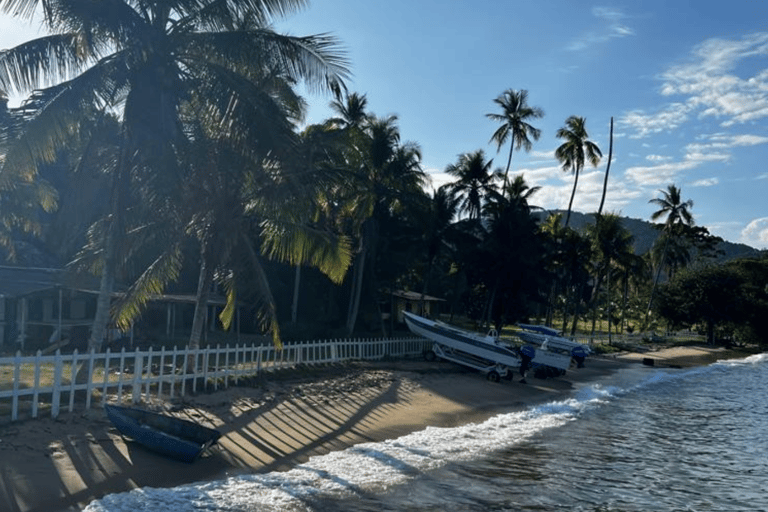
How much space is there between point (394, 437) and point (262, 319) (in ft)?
15.9

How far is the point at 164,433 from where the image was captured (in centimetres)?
1124

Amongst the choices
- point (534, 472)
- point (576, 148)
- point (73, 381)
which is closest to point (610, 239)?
point (576, 148)

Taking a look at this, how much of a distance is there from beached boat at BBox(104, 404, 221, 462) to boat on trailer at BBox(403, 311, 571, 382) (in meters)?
17.1

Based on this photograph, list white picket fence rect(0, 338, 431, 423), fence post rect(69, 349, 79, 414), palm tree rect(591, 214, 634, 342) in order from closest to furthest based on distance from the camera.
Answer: white picket fence rect(0, 338, 431, 423), fence post rect(69, 349, 79, 414), palm tree rect(591, 214, 634, 342)

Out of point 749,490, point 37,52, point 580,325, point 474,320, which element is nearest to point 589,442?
point 749,490

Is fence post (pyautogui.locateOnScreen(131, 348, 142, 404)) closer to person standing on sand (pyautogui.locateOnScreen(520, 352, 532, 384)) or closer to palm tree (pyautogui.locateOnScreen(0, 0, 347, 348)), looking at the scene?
palm tree (pyautogui.locateOnScreen(0, 0, 347, 348))

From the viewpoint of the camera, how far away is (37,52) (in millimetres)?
14469

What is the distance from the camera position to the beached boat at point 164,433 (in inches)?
436

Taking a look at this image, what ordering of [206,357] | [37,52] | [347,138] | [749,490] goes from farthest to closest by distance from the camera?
[347,138] → [206,357] → [37,52] → [749,490]

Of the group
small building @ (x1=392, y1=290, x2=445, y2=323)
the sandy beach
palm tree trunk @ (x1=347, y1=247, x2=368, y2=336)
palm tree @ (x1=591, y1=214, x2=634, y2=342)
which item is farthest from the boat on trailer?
palm tree @ (x1=591, y1=214, x2=634, y2=342)

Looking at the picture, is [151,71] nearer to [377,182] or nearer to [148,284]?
[148,284]

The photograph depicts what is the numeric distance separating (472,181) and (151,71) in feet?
102

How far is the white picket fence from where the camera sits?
40.4 feet

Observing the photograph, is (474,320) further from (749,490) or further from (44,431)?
(44,431)
